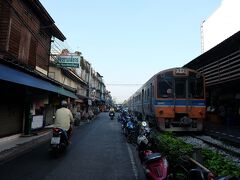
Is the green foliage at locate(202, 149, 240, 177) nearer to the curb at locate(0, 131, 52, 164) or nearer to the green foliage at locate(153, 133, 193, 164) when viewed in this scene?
the green foliage at locate(153, 133, 193, 164)

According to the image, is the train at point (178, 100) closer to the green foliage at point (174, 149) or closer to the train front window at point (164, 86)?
the train front window at point (164, 86)

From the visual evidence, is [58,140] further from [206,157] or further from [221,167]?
[221,167]

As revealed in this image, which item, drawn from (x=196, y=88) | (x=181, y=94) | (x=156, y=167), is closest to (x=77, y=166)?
(x=156, y=167)

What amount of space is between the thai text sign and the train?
9181mm

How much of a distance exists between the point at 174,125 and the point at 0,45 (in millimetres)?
9334

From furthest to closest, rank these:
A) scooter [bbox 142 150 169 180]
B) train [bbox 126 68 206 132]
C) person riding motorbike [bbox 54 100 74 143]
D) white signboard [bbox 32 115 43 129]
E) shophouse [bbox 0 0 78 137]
A: white signboard [bbox 32 115 43 129], train [bbox 126 68 206 132], shophouse [bbox 0 0 78 137], person riding motorbike [bbox 54 100 74 143], scooter [bbox 142 150 169 180]

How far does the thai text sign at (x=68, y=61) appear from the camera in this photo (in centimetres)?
2358

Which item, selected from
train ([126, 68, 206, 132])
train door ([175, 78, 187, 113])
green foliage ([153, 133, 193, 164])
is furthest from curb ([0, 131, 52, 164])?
train door ([175, 78, 187, 113])

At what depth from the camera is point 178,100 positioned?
15.8 m

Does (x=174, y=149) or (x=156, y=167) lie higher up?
(x=174, y=149)

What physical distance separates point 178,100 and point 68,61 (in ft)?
36.5

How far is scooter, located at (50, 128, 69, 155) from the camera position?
952 cm

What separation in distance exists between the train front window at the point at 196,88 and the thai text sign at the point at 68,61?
34.0ft

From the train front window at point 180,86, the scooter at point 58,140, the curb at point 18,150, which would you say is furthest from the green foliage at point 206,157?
the train front window at point 180,86
